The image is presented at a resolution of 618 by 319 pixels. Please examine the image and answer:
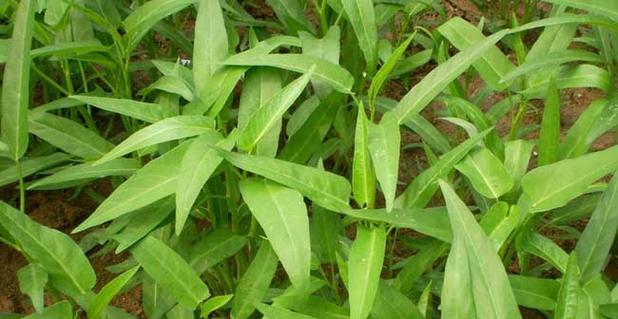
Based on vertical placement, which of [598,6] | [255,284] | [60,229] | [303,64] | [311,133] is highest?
[598,6]

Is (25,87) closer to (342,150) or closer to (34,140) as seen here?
(34,140)

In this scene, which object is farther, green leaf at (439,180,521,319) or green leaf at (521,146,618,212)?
green leaf at (521,146,618,212)

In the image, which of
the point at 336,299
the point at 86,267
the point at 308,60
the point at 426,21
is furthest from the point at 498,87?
the point at 426,21

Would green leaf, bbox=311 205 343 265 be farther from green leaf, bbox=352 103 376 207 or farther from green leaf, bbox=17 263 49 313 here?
green leaf, bbox=17 263 49 313

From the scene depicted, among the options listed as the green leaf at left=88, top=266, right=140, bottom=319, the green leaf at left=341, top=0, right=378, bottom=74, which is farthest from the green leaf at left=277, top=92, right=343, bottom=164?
the green leaf at left=88, top=266, right=140, bottom=319

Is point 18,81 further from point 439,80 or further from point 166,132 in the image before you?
point 439,80

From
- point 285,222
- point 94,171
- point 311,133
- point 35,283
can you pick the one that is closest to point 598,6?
point 311,133
